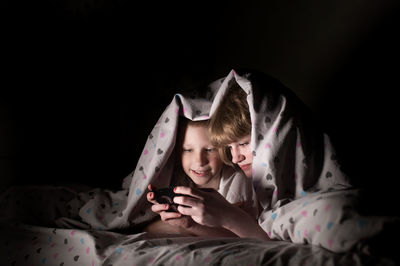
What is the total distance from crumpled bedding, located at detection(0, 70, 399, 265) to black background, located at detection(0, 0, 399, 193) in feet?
0.71

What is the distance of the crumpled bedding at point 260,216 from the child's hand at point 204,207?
6 centimetres

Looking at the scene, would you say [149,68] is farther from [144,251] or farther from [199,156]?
[144,251]

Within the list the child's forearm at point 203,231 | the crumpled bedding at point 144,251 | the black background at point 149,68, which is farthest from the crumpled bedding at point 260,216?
the black background at point 149,68

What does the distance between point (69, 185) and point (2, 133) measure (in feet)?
1.01

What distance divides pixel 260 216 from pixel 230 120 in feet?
1.00

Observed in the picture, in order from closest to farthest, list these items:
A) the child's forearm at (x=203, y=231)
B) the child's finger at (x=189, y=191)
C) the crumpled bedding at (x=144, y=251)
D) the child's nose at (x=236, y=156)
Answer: the crumpled bedding at (x=144, y=251) < the child's finger at (x=189, y=191) < the child's forearm at (x=203, y=231) < the child's nose at (x=236, y=156)

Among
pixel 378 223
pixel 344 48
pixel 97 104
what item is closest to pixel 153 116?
pixel 97 104

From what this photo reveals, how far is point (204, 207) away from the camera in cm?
87

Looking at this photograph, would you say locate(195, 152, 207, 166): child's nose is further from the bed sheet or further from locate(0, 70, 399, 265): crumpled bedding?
the bed sheet

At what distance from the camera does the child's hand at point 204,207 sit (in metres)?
0.86

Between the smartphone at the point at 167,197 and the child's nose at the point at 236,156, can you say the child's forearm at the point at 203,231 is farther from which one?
the child's nose at the point at 236,156

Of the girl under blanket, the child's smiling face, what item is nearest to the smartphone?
the girl under blanket

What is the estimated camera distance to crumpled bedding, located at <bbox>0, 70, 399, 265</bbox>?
0.67m

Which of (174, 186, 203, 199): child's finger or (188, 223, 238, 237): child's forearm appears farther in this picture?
(188, 223, 238, 237): child's forearm
